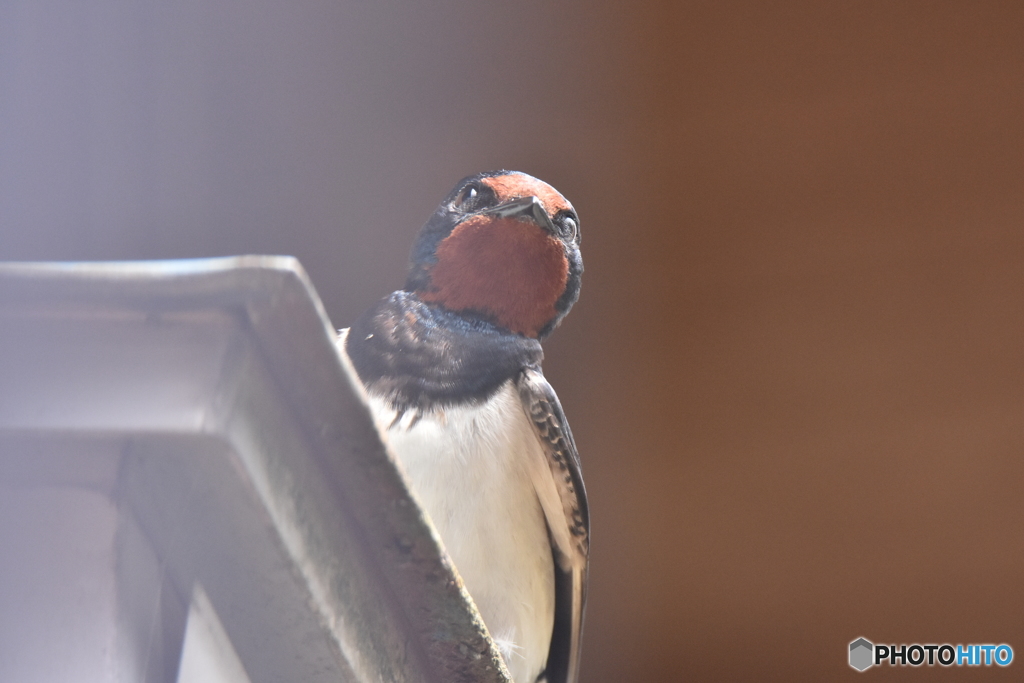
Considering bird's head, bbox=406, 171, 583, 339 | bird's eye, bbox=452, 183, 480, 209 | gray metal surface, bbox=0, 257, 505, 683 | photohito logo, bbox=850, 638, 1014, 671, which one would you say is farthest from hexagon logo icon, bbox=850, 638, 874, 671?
gray metal surface, bbox=0, 257, 505, 683

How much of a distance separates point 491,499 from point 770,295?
2.72ft

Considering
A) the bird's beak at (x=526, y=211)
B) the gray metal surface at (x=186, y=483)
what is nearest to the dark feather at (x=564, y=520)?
the bird's beak at (x=526, y=211)

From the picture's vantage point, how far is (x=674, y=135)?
1420mm

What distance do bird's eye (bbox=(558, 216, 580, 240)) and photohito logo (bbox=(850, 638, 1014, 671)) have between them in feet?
3.13

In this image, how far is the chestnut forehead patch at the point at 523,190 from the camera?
861 millimetres

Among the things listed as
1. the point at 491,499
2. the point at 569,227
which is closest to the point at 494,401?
the point at 491,499

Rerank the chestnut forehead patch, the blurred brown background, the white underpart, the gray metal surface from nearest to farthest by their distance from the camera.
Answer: the gray metal surface, the white underpart, the chestnut forehead patch, the blurred brown background

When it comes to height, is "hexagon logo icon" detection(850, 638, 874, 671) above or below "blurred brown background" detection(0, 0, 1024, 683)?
below

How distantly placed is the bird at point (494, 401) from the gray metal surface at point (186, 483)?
14.9 inches

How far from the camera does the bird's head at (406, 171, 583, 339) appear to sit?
822 millimetres

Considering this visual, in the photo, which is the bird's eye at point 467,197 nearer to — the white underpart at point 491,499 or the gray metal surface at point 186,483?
the white underpart at point 491,499

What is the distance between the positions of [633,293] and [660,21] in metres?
0.42

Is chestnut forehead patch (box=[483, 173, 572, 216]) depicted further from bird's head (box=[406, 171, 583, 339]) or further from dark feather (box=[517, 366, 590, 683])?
dark feather (box=[517, 366, 590, 683])

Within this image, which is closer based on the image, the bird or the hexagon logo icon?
the bird
